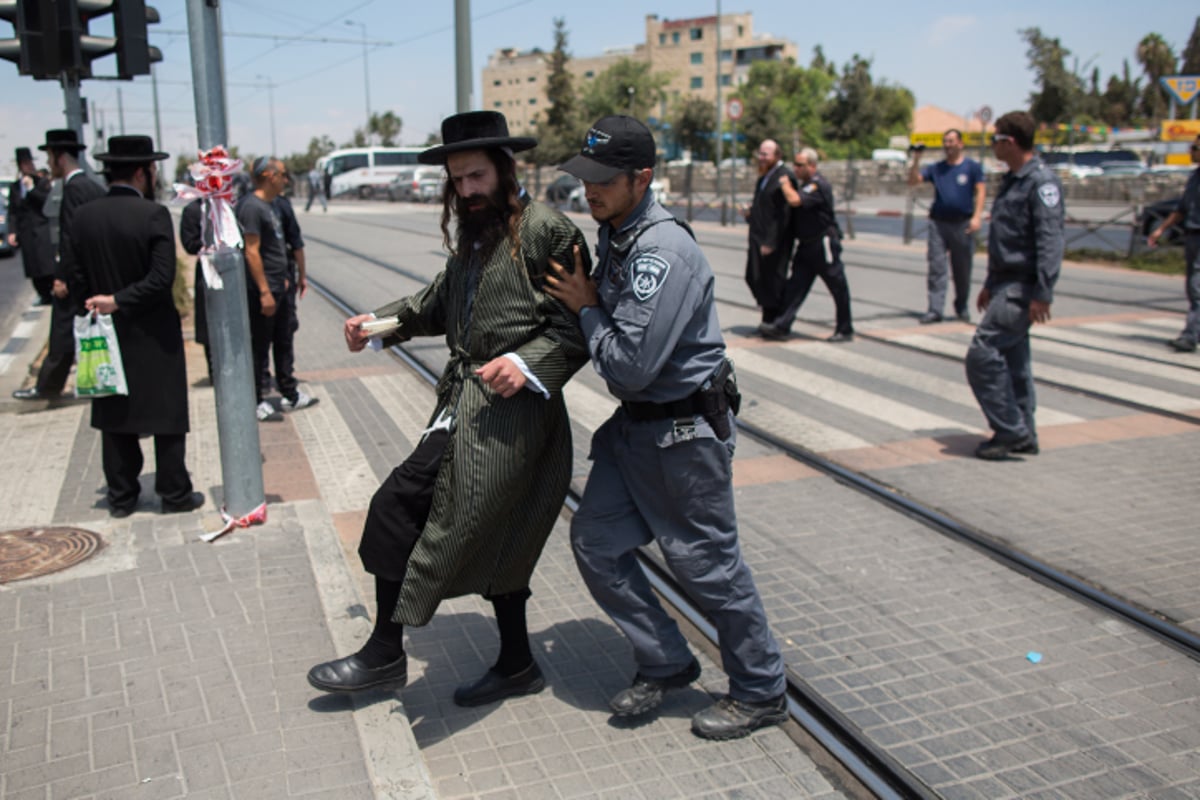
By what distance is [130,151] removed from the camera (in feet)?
17.3

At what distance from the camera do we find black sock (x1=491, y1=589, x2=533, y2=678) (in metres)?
3.61

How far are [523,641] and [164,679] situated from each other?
1240 millimetres

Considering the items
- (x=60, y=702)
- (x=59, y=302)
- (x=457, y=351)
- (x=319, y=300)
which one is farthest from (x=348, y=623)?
(x=319, y=300)

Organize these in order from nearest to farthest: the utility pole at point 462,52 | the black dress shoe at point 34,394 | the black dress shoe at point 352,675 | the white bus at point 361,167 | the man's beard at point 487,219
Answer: the man's beard at point 487,219 < the black dress shoe at point 352,675 < the black dress shoe at point 34,394 < the utility pole at point 462,52 < the white bus at point 361,167

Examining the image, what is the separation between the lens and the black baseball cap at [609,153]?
3.05m

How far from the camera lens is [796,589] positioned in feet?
15.2

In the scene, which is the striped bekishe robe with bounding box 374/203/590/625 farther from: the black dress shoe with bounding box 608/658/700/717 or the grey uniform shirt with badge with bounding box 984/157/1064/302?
the grey uniform shirt with badge with bounding box 984/157/1064/302

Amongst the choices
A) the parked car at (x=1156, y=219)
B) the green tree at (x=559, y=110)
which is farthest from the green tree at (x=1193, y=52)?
the parked car at (x=1156, y=219)

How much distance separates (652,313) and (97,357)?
3.24m

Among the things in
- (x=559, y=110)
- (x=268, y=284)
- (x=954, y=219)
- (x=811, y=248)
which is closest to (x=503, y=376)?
(x=268, y=284)

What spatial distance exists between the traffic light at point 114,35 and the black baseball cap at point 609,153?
4977mm

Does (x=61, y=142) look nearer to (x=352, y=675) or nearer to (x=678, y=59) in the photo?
(x=352, y=675)

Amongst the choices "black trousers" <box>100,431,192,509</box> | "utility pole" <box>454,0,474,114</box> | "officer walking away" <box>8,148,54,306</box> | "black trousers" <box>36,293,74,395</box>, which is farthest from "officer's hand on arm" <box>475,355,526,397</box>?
"officer walking away" <box>8,148,54,306</box>

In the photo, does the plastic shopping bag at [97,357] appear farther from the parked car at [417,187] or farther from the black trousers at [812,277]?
the parked car at [417,187]
